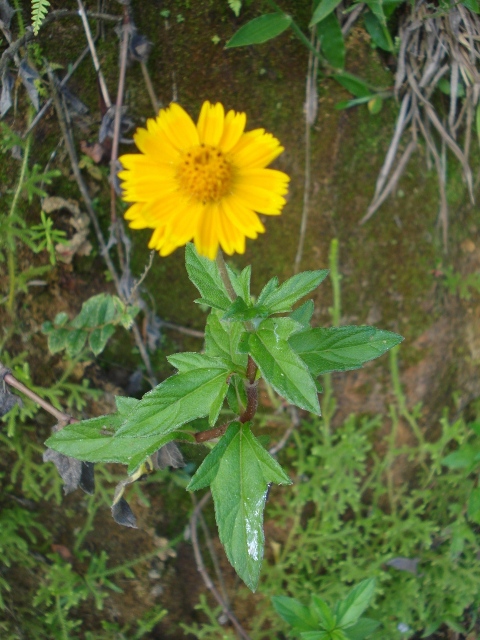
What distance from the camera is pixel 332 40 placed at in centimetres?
185

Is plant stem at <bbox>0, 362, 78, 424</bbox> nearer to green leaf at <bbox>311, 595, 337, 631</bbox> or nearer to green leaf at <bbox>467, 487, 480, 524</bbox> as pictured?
green leaf at <bbox>311, 595, 337, 631</bbox>

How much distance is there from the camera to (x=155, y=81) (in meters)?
1.85

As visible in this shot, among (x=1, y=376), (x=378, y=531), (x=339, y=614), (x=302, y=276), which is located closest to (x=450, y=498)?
(x=378, y=531)

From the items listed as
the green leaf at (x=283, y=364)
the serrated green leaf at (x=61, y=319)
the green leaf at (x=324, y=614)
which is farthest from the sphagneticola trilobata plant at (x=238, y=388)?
the green leaf at (x=324, y=614)

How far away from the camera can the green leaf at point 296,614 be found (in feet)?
6.14

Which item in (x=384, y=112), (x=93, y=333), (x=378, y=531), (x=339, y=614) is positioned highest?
(x=384, y=112)

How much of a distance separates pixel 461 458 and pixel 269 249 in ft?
3.57

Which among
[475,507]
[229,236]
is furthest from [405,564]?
[229,236]

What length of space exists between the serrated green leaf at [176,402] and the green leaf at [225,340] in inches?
2.5

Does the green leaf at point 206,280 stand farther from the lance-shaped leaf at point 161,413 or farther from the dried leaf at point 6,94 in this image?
the dried leaf at point 6,94

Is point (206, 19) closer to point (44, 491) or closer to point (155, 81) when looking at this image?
point (155, 81)

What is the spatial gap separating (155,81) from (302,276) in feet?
3.46

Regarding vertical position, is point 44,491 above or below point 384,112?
below

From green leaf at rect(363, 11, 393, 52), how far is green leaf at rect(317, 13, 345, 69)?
0.13 metres
